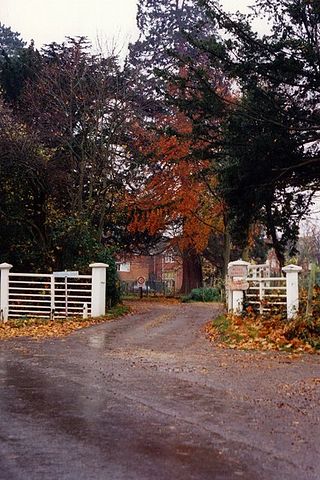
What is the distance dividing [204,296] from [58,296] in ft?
44.9

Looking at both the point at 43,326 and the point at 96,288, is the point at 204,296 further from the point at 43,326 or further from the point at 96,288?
the point at 43,326

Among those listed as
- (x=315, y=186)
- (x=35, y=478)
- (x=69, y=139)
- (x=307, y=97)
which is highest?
(x=69, y=139)

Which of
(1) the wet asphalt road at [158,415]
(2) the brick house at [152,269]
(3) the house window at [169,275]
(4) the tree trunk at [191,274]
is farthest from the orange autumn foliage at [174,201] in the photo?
(3) the house window at [169,275]

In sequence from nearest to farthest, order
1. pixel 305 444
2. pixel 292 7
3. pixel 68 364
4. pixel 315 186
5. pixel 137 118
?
pixel 305 444
pixel 68 364
pixel 292 7
pixel 315 186
pixel 137 118

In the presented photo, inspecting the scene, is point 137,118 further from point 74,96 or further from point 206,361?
point 206,361

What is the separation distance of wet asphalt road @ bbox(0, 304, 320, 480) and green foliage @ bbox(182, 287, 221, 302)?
19.6 m

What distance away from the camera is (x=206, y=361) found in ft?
31.1

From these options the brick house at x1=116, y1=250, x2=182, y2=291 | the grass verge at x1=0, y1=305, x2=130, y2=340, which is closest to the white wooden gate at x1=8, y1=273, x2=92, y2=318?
the grass verge at x1=0, y1=305, x2=130, y2=340

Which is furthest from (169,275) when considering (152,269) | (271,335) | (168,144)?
(271,335)

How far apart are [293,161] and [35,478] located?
11643mm

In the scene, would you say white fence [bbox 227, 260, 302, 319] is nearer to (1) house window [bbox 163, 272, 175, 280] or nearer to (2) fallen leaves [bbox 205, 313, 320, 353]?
(2) fallen leaves [bbox 205, 313, 320, 353]

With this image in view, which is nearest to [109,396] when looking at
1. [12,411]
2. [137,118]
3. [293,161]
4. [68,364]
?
[12,411]

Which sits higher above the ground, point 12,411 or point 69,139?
point 69,139

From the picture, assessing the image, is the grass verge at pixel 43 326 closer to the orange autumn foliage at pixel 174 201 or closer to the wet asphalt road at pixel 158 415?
the wet asphalt road at pixel 158 415
